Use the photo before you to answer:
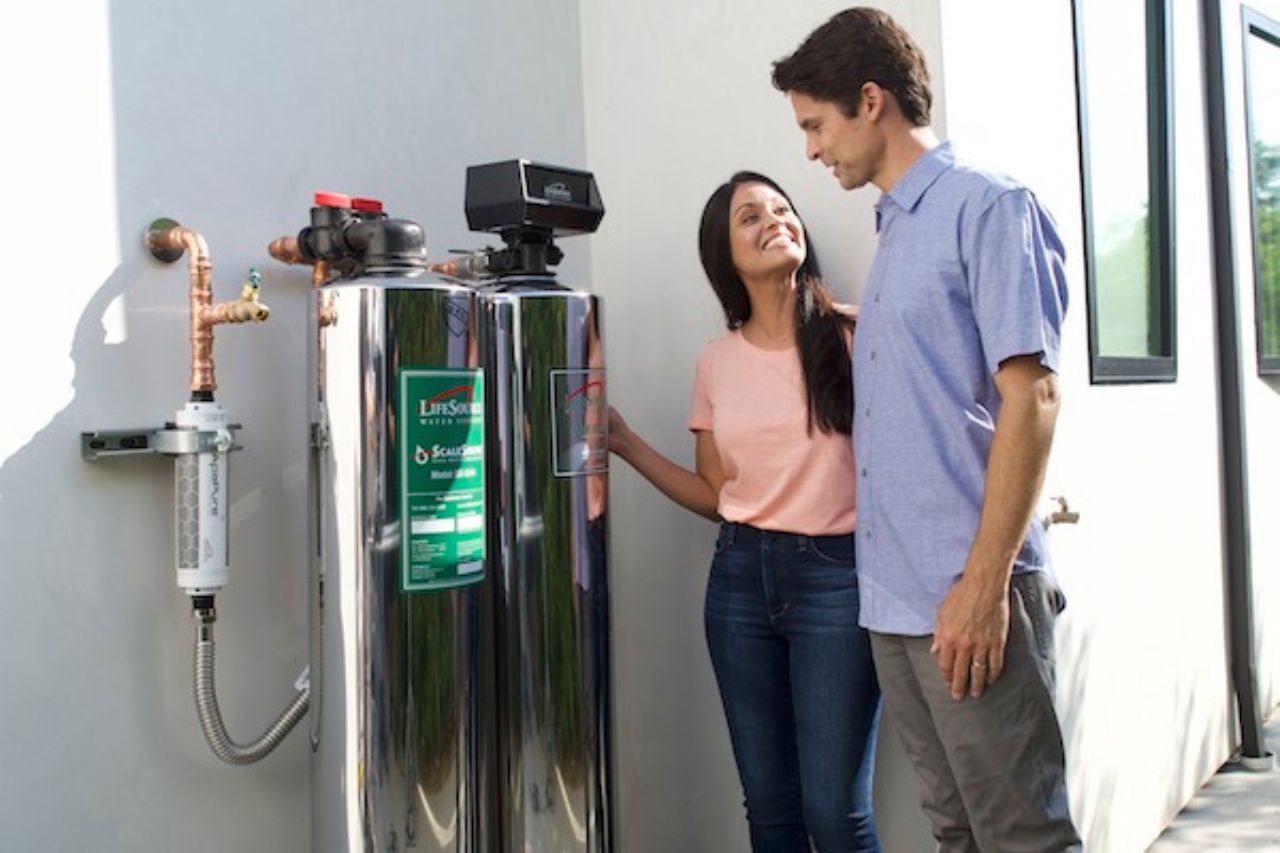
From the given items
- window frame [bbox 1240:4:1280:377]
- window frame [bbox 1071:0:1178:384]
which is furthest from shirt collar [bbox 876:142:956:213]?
window frame [bbox 1240:4:1280:377]

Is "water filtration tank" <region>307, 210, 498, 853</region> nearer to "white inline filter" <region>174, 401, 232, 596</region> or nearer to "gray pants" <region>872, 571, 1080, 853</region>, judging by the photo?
"white inline filter" <region>174, 401, 232, 596</region>

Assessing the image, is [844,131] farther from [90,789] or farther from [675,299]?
[90,789]

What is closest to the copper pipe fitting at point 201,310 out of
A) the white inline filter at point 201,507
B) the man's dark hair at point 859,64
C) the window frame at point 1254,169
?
the white inline filter at point 201,507

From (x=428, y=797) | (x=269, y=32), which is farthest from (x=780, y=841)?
(x=269, y=32)

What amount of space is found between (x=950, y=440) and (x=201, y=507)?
1.02 metres

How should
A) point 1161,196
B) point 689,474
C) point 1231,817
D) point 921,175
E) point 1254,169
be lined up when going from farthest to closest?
point 1254,169, point 1161,196, point 1231,817, point 689,474, point 921,175

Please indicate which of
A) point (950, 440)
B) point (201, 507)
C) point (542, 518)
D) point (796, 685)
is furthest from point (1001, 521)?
point (201, 507)

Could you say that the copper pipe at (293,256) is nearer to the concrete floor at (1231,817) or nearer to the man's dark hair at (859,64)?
the man's dark hair at (859,64)

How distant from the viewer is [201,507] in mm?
1582

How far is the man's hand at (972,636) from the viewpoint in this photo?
1409mm

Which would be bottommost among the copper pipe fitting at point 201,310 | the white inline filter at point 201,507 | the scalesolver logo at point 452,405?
the white inline filter at point 201,507

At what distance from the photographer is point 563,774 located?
1771 mm

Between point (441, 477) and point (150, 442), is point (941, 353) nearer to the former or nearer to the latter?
point (441, 477)

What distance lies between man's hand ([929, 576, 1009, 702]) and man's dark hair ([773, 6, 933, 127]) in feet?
2.14
